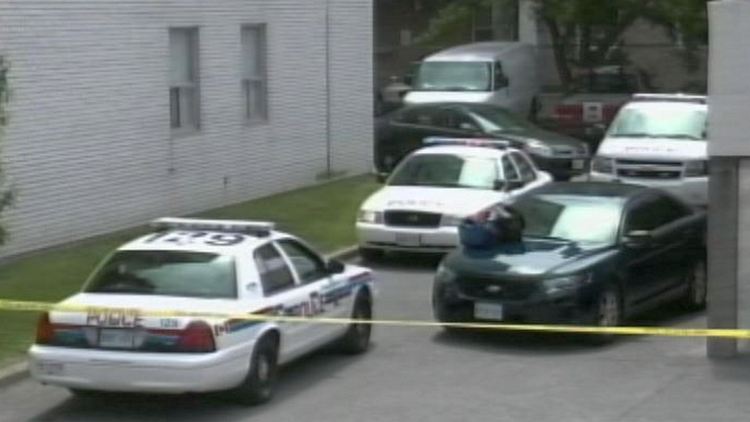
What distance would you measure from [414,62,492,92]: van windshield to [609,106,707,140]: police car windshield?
10.2m

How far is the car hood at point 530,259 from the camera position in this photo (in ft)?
49.8

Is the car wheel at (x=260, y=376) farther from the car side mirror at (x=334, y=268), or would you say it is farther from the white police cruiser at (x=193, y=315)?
the car side mirror at (x=334, y=268)

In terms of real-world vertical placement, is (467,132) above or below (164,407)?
above

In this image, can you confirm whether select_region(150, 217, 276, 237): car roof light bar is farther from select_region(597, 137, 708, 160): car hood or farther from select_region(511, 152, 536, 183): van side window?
select_region(597, 137, 708, 160): car hood

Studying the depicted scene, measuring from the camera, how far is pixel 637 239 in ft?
52.7

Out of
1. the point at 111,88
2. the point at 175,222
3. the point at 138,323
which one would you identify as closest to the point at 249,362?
the point at 138,323

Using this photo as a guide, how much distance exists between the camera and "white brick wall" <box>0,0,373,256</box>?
20297 mm

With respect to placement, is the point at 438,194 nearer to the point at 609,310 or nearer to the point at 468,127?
the point at 609,310

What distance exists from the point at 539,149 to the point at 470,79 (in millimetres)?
7706

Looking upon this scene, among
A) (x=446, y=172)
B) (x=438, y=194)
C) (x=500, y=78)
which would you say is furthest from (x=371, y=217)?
(x=500, y=78)

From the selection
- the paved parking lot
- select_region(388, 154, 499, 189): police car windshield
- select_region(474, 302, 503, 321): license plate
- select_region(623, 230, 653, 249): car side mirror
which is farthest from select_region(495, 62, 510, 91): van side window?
select_region(474, 302, 503, 321): license plate

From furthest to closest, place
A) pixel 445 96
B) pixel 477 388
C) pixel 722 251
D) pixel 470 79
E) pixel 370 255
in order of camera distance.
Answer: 1. pixel 470 79
2. pixel 445 96
3. pixel 370 255
4. pixel 722 251
5. pixel 477 388

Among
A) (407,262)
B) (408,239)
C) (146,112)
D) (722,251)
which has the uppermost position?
(146,112)

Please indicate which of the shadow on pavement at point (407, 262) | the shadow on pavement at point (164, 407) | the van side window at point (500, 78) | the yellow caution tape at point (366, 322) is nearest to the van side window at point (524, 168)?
the shadow on pavement at point (407, 262)
